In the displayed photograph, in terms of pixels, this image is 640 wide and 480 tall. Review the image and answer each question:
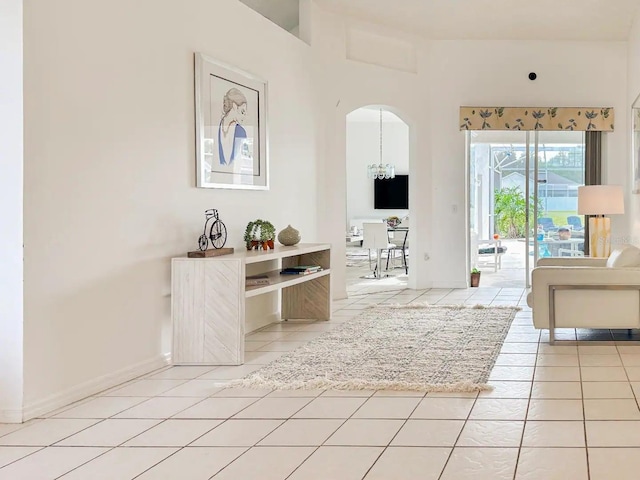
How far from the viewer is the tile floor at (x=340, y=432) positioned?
9.80 ft

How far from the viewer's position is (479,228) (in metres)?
10.4

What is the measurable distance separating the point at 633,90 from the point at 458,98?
2.04 metres

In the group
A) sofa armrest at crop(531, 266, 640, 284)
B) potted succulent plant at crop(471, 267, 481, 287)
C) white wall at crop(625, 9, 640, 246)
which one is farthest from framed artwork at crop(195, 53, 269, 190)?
white wall at crop(625, 9, 640, 246)

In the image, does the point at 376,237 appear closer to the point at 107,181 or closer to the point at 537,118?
the point at 537,118

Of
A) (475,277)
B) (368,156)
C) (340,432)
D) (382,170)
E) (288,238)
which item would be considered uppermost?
(368,156)

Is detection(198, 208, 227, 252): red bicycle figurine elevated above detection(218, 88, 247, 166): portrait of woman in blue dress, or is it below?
below

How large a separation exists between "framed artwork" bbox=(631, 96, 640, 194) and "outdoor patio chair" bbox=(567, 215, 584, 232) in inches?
47.5

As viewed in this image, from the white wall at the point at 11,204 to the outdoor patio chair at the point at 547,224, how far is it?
25.2 feet

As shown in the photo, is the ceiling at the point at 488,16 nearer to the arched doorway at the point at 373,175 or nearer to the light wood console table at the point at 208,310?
the light wood console table at the point at 208,310

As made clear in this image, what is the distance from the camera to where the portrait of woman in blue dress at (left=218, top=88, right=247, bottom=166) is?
232 inches

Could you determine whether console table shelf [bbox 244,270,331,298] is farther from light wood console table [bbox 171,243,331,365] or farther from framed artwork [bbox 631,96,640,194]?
framed artwork [bbox 631,96,640,194]

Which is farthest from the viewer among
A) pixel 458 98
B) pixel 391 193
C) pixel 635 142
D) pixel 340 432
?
pixel 391 193

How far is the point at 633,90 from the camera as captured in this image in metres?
9.02

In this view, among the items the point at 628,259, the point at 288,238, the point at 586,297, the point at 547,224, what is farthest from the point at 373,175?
the point at 586,297
